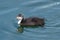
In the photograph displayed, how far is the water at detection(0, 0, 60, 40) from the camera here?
36.2ft

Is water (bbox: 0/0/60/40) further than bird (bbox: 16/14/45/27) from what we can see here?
No

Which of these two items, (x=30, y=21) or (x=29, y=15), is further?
(x=29, y=15)

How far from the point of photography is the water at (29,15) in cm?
1104

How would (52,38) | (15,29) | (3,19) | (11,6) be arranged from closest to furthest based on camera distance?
(52,38) → (15,29) → (3,19) → (11,6)

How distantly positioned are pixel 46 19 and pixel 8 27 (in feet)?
4.72

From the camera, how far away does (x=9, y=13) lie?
12578mm

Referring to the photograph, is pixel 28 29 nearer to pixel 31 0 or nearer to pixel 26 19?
pixel 26 19

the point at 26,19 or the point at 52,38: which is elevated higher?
the point at 26,19

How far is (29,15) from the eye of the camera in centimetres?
1241

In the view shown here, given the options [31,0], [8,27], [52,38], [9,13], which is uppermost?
[31,0]

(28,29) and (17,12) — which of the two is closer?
(28,29)

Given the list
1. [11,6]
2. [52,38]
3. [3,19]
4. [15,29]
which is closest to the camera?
[52,38]

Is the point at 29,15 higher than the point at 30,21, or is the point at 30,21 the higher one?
the point at 29,15

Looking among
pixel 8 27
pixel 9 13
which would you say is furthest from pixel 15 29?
pixel 9 13
